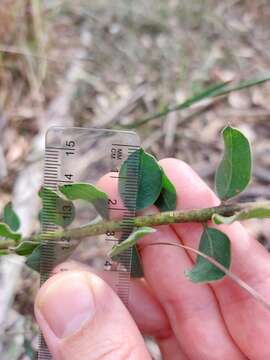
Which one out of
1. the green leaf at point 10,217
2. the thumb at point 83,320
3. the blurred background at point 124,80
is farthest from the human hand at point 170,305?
the blurred background at point 124,80

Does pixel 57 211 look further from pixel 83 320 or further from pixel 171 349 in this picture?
pixel 171 349

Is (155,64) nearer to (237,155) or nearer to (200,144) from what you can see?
(200,144)

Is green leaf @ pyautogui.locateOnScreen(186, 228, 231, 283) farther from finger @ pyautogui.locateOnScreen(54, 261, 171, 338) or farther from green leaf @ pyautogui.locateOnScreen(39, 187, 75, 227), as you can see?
finger @ pyautogui.locateOnScreen(54, 261, 171, 338)

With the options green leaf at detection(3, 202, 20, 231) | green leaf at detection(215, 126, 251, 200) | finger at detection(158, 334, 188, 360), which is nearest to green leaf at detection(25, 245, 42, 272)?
green leaf at detection(3, 202, 20, 231)

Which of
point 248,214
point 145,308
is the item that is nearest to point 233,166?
point 248,214

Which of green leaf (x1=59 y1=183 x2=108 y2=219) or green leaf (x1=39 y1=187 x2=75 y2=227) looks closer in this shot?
green leaf (x1=59 y1=183 x2=108 y2=219)

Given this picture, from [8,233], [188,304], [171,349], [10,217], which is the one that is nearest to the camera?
[8,233]
